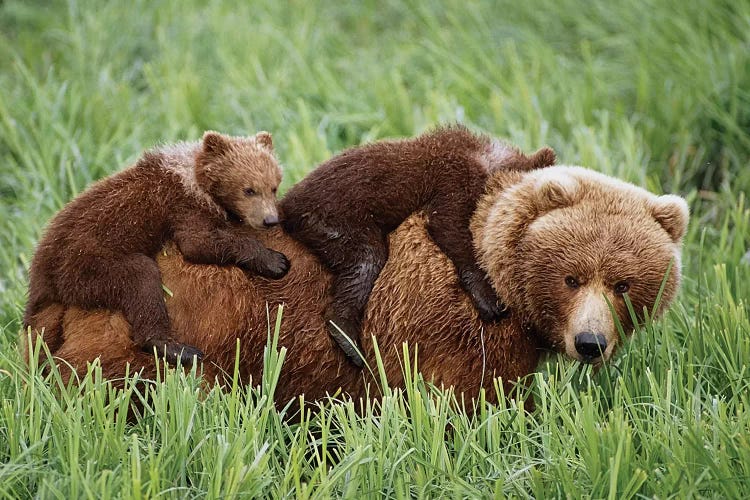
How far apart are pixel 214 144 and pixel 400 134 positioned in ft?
10.9

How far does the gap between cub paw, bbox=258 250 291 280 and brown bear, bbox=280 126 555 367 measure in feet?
0.47

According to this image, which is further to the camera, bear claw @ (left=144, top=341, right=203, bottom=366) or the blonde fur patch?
the blonde fur patch

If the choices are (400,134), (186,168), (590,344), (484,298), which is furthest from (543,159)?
(400,134)

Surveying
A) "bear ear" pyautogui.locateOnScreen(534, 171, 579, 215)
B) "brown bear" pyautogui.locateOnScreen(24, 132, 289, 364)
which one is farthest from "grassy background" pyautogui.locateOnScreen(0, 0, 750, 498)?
"bear ear" pyautogui.locateOnScreen(534, 171, 579, 215)

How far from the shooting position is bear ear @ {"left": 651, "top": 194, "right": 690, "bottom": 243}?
4520mm

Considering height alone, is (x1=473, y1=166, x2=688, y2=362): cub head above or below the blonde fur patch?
below

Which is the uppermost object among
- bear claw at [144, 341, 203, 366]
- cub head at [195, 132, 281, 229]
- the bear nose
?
cub head at [195, 132, 281, 229]

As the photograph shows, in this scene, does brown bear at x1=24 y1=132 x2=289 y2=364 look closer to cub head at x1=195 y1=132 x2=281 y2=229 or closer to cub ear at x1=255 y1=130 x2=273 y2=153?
cub head at x1=195 y1=132 x2=281 y2=229

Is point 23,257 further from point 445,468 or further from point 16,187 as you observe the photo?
point 445,468

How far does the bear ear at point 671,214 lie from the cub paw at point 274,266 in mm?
1604

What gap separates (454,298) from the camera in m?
4.52

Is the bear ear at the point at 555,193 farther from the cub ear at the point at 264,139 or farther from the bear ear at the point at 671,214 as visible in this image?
the cub ear at the point at 264,139

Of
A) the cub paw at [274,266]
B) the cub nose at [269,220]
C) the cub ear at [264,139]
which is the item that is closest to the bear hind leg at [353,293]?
the cub paw at [274,266]

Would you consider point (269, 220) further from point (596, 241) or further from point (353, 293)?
point (596, 241)
